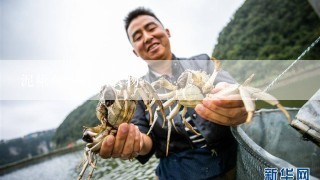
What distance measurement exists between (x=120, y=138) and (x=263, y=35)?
33045 mm

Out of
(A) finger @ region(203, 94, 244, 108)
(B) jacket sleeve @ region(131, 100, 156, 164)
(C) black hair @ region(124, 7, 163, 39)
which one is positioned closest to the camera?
(A) finger @ region(203, 94, 244, 108)

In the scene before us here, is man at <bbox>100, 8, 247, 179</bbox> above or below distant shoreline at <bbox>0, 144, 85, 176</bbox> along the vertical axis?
above

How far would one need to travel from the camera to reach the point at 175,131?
2.45m

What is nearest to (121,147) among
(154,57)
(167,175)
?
(167,175)

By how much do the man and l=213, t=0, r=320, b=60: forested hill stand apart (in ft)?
73.8

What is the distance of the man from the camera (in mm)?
1666

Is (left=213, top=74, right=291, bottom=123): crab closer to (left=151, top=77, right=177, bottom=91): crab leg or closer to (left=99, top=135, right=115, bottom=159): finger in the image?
(left=151, top=77, right=177, bottom=91): crab leg

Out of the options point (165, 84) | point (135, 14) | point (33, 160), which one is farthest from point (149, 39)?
point (33, 160)

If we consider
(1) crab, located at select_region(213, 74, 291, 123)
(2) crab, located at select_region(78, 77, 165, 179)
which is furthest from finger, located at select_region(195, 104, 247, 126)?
(2) crab, located at select_region(78, 77, 165, 179)

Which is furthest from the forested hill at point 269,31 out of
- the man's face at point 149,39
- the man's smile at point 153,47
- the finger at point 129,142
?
the finger at point 129,142

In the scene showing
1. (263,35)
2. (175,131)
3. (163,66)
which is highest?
(263,35)

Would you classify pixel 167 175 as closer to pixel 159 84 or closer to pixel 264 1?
pixel 159 84

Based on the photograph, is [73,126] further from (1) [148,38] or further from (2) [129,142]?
(2) [129,142]

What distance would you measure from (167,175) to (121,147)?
854 mm
